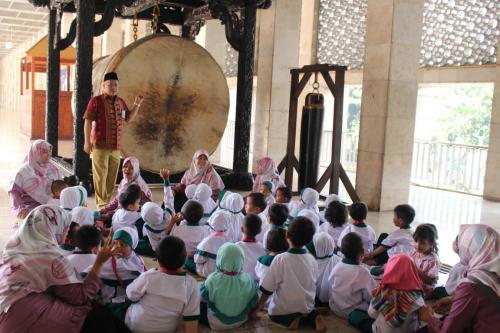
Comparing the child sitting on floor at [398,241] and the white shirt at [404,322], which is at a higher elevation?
the child sitting on floor at [398,241]

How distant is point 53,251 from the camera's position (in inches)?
96.0

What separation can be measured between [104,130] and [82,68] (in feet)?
3.87

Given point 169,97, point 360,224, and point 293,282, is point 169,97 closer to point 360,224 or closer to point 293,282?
point 360,224

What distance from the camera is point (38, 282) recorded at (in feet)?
7.89

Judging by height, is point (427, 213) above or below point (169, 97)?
below

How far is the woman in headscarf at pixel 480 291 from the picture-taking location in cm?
249

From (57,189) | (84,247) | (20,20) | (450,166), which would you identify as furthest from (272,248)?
(20,20)

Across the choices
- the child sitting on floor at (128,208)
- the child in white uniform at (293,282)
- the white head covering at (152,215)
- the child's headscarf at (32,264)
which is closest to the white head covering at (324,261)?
the child in white uniform at (293,282)

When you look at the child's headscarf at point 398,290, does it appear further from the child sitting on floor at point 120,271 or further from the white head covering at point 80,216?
the white head covering at point 80,216

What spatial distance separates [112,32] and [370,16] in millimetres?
12103

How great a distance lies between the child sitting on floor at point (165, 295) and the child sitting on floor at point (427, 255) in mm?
1586

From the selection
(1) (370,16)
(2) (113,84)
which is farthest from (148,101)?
(1) (370,16)

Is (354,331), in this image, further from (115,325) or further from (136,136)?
(136,136)

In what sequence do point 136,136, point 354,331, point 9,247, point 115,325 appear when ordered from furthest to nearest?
1. point 136,136
2. point 354,331
3. point 115,325
4. point 9,247
